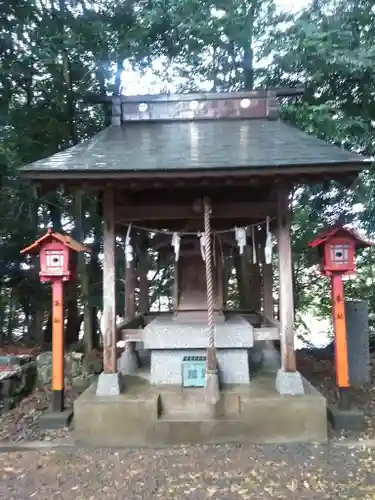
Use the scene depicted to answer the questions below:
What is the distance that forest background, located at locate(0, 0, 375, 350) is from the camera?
780 cm

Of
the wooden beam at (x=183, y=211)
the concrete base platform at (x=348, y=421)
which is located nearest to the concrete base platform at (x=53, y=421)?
the wooden beam at (x=183, y=211)

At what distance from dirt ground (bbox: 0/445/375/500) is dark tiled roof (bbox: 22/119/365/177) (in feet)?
9.98

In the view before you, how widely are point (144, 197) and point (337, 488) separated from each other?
167 inches

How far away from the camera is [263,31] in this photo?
855cm

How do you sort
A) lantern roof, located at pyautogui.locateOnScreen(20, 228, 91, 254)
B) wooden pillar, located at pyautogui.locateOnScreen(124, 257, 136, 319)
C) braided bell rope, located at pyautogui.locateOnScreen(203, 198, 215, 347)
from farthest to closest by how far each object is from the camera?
wooden pillar, located at pyautogui.locateOnScreen(124, 257, 136, 319), lantern roof, located at pyautogui.locateOnScreen(20, 228, 91, 254), braided bell rope, located at pyautogui.locateOnScreen(203, 198, 215, 347)

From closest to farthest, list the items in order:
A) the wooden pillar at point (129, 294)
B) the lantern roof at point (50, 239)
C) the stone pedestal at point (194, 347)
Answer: the lantern roof at point (50, 239) → the stone pedestal at point (194, 347) → the wooden pillar at point (129, 294)

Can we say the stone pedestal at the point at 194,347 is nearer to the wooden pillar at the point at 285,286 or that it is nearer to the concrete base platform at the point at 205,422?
the wooden pillar at the point at 285,286

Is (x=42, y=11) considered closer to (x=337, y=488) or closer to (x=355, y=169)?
(x=355, y=169)

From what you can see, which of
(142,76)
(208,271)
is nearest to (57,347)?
(208,271)

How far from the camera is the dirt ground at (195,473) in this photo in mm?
3715

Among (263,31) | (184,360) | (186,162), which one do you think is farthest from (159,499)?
(263,31)

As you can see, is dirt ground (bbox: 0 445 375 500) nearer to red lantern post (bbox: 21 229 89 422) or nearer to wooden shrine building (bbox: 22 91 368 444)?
wooden shrine building (bbox: 22 91 368 444)

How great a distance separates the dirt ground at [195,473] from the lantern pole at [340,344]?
2.41ft

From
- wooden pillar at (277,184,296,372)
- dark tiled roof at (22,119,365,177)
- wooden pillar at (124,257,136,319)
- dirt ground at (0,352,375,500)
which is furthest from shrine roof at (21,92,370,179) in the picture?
dirt ground at (0,352,375,500)
